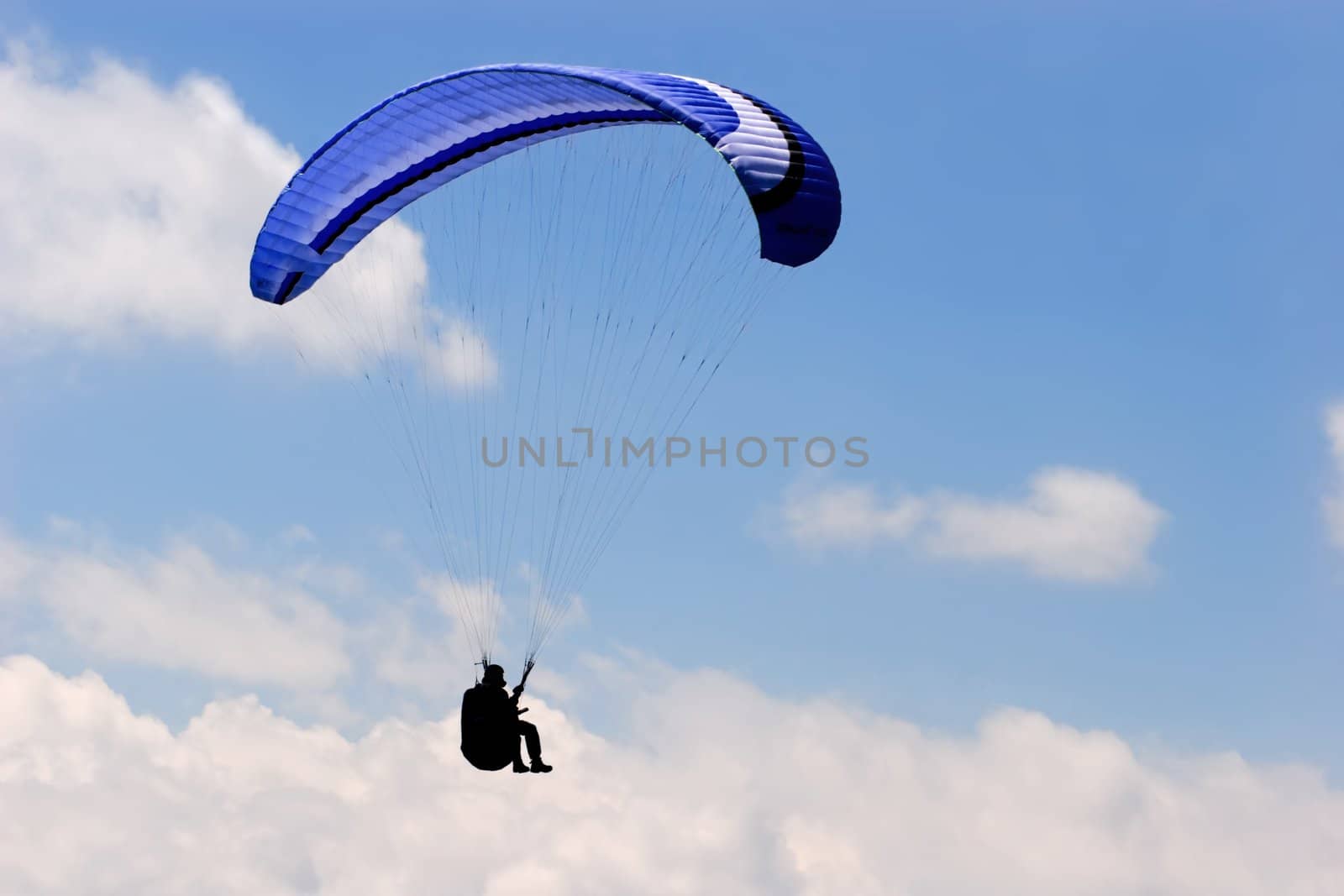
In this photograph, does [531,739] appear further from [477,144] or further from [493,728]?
[477,144]

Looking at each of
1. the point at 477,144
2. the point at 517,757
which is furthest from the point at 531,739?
the point at 477,144

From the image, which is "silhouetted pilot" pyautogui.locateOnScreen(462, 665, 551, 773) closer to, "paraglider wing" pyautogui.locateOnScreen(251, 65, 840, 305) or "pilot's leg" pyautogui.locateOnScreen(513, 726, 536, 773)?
"pilot's leg" pyautogui.locateOnScreen(513, 726, 536, 773)

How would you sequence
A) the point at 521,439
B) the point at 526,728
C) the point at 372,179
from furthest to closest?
the point at 372,179 < the point at 526,728 < the point at 521,439

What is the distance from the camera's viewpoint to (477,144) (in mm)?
25297

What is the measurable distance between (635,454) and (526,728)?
330 cm

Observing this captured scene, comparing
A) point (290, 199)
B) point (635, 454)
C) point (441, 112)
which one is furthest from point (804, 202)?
point (290, 199)

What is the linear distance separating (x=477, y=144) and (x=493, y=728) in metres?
7.05

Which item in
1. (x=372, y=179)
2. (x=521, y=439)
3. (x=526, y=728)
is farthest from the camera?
(x=372, y=179)

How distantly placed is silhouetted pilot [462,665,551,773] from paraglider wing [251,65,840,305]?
221 inches

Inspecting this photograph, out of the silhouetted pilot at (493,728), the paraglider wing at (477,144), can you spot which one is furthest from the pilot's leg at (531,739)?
the paraglider wing at (477,144)

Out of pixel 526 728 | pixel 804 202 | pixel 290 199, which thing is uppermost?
pixel 290 199

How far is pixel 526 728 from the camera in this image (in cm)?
2350

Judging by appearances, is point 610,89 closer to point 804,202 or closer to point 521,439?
point 804,202

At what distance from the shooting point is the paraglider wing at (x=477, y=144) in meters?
22.4
